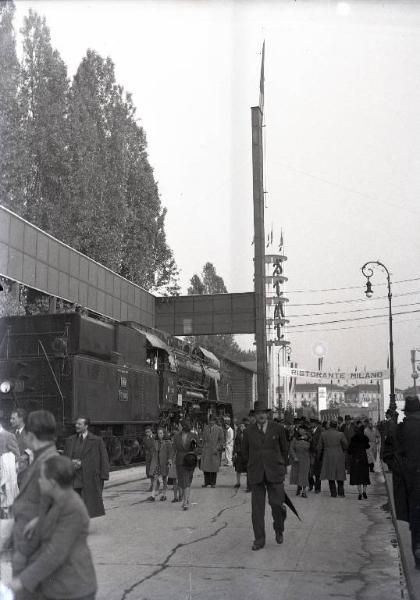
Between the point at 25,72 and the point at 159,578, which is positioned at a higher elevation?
the point at 25,72

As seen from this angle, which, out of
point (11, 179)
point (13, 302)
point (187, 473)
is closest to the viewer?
point (187, 473)

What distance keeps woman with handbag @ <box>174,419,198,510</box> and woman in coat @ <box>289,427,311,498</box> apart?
2.62m

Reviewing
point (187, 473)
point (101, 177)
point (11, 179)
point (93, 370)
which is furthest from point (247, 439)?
point (101, 177)

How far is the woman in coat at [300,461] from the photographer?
14188 mm

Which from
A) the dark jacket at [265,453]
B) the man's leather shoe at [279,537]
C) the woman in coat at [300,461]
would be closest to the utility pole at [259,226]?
the woman in coat at [300,461]

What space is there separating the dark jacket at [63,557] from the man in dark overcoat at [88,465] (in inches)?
213

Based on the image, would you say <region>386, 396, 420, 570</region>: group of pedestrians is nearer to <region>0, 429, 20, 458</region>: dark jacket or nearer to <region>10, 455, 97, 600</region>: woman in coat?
<region>0, 429, 20, 458</region>: dark jacket

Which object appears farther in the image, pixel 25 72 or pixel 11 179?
pixel 25 72

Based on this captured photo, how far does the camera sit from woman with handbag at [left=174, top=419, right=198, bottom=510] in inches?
483

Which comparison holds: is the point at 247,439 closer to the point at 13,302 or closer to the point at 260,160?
the point at 13,302

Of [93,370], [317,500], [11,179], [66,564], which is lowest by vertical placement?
[317,500]

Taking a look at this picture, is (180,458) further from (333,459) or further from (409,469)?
(409,469)

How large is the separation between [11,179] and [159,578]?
26561 millimetres

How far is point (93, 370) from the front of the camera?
15695mm
